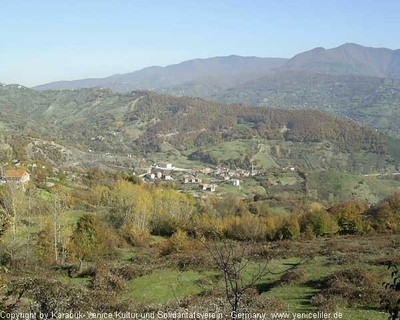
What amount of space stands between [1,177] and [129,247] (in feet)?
135

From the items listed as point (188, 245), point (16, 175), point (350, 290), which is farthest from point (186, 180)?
point (350, 290)

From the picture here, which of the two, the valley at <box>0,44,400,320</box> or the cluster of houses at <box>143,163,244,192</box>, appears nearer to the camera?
the valley at <box>0,44,400,320</box>

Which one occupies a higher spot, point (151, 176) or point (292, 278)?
point (292, 278)

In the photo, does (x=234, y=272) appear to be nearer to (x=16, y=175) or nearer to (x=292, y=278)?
(x=292, y=278)

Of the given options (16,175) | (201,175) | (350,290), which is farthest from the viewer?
(201,175)

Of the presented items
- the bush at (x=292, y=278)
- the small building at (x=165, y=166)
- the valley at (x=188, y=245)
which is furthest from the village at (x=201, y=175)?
the bush at (x=292, y=278)

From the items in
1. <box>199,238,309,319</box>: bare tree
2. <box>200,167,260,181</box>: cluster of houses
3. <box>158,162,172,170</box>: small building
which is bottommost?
<box>200,167,260,181</box>: cluster of houses

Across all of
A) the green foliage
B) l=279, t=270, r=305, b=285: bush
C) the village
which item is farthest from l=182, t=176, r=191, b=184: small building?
l=279, t=270, r=305, b=285: bush

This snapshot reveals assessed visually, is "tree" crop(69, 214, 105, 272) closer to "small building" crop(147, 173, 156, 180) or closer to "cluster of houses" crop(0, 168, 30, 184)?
"cluster of houses" crop(0, 168, 30, 184)

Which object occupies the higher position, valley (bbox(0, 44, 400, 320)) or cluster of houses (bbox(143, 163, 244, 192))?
valley (bbox(0, 44, 400, 320))

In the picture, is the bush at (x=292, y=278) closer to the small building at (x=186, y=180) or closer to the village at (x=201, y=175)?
the village at (x=201, y=175)

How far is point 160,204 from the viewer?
174 feet

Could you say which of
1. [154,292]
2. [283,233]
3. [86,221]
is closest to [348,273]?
[154,292]

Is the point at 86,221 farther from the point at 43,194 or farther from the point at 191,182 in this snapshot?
the point at 191,182
